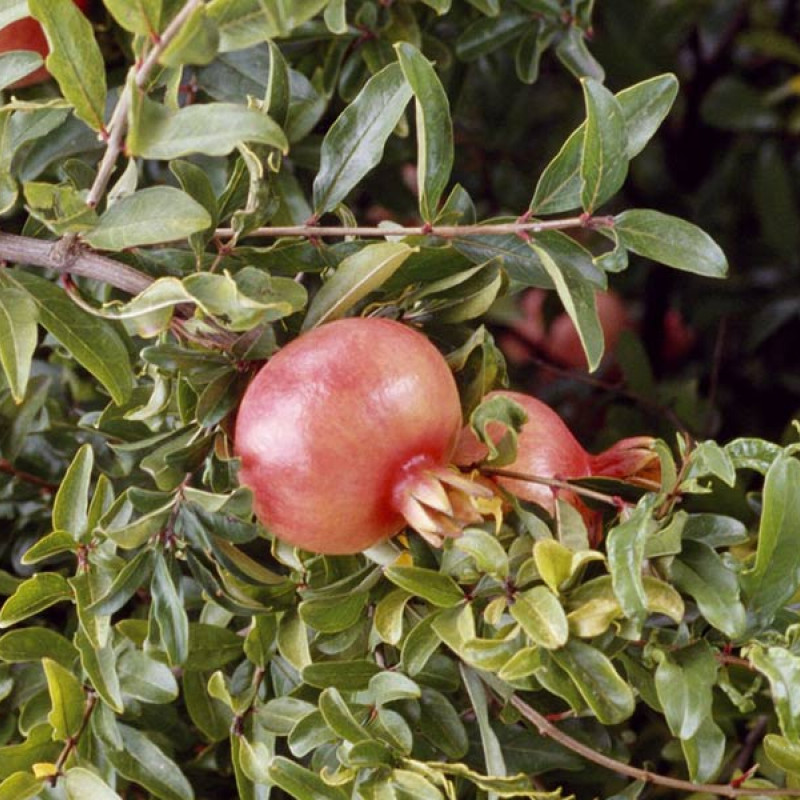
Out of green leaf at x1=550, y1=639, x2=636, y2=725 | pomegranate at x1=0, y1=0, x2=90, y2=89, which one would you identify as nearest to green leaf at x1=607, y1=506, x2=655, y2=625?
green leaf at x1=550, y1=639, x2=636, y2=725

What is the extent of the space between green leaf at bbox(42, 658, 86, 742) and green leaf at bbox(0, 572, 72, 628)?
3cm

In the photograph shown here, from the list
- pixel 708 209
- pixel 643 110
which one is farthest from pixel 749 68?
pixel 643 110

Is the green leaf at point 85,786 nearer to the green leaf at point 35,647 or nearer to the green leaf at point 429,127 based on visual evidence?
the green leaf at point 35,647

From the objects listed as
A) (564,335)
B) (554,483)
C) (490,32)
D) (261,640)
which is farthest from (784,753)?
(564,335)

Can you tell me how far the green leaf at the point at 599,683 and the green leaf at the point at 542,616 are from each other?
1cm

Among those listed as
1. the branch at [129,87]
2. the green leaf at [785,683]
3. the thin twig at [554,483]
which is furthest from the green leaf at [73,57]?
the green leaf at [785,683]

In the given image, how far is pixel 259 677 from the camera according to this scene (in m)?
0.66

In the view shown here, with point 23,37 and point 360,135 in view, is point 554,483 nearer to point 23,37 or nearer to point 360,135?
point 360,135

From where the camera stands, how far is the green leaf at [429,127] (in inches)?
22.4

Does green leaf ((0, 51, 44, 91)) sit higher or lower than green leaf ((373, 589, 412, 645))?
higher

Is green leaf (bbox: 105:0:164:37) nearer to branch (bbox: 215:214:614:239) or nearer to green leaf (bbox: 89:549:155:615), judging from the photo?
branch (bbox: 215:214:614:239)

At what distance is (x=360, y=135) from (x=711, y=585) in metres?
0.27

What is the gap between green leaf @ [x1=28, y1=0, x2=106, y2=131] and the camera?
1.66 feet

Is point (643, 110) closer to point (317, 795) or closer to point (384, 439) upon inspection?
point (384, 439)
